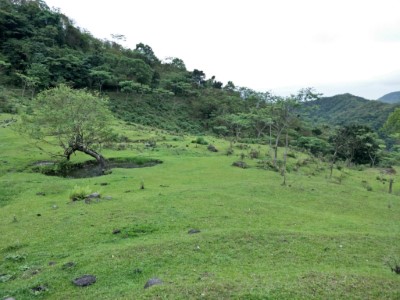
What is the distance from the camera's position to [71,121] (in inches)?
1051

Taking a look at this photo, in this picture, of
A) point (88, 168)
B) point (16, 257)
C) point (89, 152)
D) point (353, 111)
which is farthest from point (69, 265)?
point (353, 111)

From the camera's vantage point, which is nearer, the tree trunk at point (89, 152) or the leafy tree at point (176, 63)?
the tree trunk at point (89, 152)

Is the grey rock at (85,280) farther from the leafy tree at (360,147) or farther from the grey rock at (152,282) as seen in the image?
the leafy tree at (360,147)

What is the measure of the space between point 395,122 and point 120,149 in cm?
3366

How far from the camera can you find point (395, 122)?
42.4 metres

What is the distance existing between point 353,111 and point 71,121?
131714 millimetres

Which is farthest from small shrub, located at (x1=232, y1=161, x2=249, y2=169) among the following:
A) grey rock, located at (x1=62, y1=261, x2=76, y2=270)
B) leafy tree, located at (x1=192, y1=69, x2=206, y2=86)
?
leafy tree, located at (x1=192, y1=69, x2=206, y2=86)

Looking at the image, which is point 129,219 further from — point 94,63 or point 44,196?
point 94,63

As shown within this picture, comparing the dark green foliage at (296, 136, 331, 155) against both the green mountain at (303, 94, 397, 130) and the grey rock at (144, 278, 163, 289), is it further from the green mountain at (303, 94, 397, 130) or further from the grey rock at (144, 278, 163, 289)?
the grey rock at (144, 278, 163, 289)

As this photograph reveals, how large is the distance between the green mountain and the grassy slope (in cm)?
5139

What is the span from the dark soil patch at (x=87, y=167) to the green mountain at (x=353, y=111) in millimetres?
45680

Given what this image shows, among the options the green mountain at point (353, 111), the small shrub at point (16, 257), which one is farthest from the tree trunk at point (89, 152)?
the green mountain at point (353, 111)

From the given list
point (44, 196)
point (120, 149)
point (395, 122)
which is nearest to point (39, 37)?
point (120, 149)

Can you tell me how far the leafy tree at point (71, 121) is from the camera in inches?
1055
